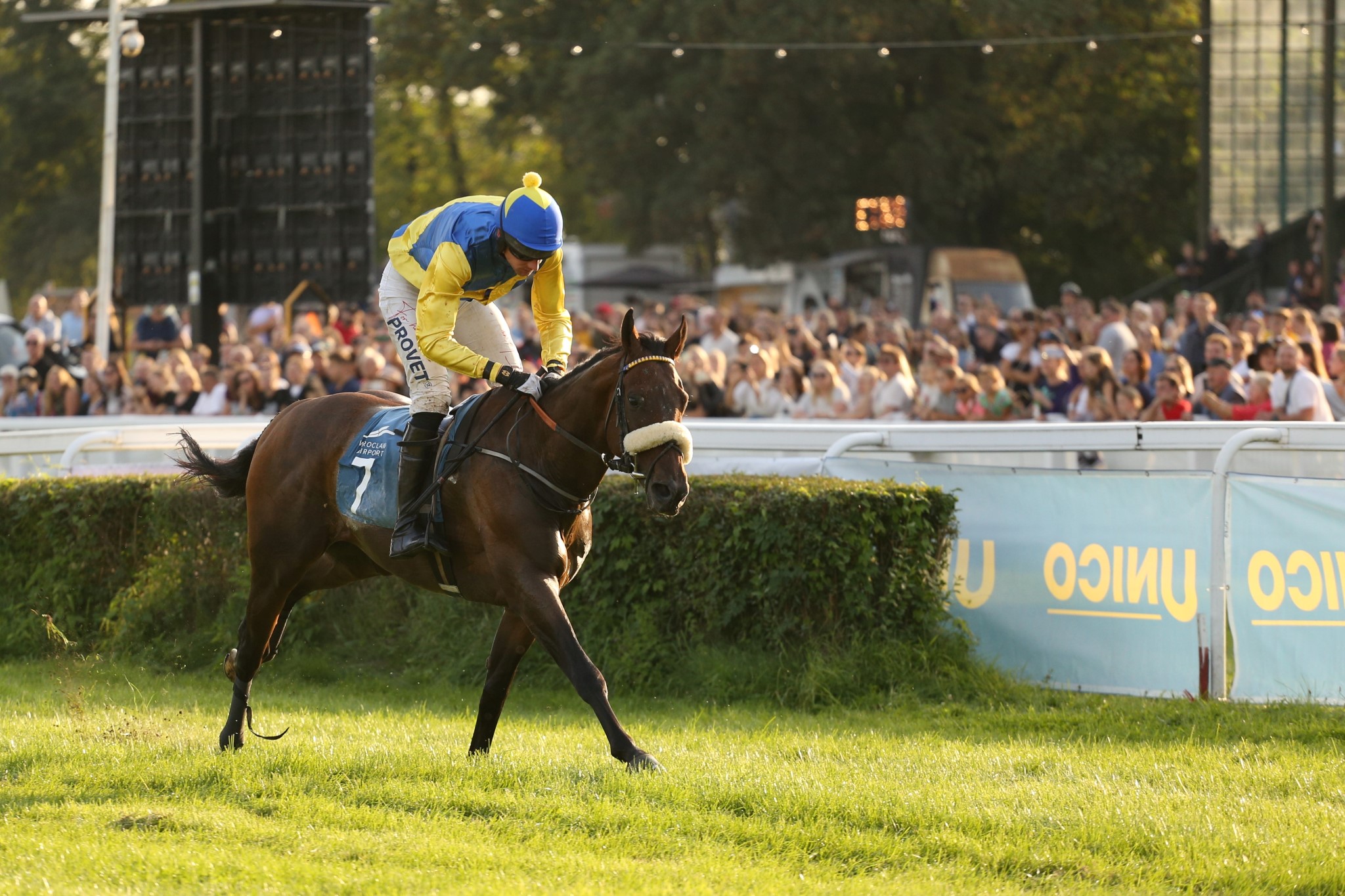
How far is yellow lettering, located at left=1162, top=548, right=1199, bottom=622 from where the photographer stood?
8.39 m

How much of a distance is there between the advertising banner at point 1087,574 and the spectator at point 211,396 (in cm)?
963

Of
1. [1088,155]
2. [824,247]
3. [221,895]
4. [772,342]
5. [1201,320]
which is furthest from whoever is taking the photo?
[824,247]

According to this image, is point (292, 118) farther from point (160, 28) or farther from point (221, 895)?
point (221, 895)

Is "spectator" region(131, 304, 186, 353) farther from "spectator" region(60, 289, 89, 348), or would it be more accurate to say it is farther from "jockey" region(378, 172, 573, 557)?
"jockey" region(378, 172, 573, 557)

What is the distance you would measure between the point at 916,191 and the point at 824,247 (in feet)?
8.38

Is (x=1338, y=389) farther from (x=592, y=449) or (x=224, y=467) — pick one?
(x=224, y=467)

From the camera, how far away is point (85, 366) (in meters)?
19.0

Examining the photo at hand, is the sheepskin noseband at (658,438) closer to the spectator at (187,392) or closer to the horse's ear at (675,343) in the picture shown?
the horse's ear at (675,343)

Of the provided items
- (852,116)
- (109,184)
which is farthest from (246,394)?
(852,116)

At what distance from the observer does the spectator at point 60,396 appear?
17.7m

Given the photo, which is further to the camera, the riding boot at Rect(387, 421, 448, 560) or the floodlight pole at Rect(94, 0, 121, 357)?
the floodlight pole at Rect(94, 0, 121, 357)

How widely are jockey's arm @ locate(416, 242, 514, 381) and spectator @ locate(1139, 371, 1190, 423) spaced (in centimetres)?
689

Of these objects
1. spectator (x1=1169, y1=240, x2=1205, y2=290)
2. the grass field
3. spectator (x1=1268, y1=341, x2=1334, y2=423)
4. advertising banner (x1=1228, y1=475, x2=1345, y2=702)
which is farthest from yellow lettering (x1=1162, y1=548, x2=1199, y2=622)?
spectator (x1=1169, y1=240, x2=1205, y2=290)

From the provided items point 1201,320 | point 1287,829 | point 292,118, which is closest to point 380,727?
point 1287,829
